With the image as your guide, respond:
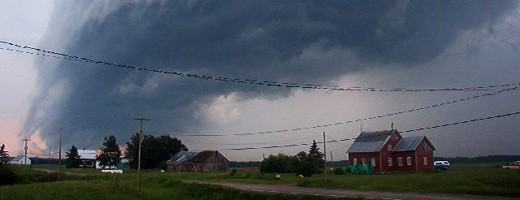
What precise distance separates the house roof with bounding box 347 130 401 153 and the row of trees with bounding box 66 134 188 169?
198 ft

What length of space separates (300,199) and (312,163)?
43099 mm

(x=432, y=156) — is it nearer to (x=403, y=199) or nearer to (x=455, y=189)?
(x=455, y=189)

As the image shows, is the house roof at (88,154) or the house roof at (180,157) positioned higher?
the house roof at (88,154)

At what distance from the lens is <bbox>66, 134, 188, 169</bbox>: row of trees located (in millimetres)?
139875

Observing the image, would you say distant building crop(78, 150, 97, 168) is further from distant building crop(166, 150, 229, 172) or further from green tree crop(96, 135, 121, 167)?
distant building crop(166, 150, 229, 172)

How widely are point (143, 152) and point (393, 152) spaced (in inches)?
2881

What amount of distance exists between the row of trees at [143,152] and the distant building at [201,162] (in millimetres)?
9459

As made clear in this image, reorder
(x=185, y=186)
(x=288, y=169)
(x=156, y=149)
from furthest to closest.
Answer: (x=156, y=149), (x=288, y=169), (x=185, y=186)

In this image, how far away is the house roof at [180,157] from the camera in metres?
129

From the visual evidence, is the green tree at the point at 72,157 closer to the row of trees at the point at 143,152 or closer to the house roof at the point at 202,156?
the row of trees at the point at 143,152

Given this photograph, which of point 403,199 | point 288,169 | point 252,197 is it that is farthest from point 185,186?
point 288,169

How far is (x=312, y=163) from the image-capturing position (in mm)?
79500

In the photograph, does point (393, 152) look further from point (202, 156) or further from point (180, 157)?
point (180, 157)

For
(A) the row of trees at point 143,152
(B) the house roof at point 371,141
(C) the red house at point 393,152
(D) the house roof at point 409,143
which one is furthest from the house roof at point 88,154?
(D) the house roof at point 409,143
